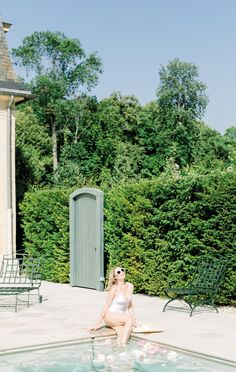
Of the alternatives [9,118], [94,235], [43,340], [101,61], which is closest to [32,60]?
[101,61]

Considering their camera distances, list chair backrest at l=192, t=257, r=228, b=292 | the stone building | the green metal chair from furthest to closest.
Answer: the stone building < chair backrest at l=192, t=257, r=228, b=292 < the green metal chair

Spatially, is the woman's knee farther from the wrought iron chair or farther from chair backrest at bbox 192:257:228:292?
the wrought iron chair

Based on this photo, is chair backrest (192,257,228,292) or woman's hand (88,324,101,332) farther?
chair backrest (192,257,228,292)

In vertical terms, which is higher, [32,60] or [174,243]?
[32,60]

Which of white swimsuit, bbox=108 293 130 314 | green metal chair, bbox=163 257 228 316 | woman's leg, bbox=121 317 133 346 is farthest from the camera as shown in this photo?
green metal chair, bbox=163 257 228 316

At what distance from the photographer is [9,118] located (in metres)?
20.8

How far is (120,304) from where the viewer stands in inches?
380

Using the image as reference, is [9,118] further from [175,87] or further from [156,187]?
[175,87]

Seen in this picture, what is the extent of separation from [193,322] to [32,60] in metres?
37.4

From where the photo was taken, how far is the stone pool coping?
338 inches

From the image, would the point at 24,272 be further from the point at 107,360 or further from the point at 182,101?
the point at 182,101

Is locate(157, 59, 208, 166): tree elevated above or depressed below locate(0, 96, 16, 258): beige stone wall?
above

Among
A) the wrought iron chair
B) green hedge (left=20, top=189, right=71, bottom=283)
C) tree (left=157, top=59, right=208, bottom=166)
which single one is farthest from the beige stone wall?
tree (left=157, top=59, right=208, bottom=166)

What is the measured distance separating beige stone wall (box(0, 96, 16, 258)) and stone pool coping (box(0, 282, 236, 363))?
6169 millimetres
